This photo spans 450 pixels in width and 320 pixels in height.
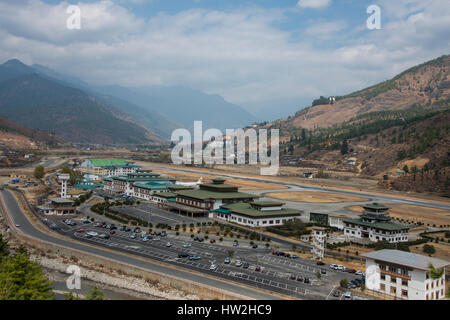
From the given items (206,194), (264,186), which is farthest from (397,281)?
(264,186)

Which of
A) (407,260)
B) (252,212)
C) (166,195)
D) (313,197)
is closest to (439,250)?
(407,260)

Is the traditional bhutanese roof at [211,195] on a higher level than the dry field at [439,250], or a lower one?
higher

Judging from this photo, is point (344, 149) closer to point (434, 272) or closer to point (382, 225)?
point (382, 225)

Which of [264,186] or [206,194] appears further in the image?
[264,186]

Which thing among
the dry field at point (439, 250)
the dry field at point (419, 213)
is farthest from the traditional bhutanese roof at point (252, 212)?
the dry field at point (419, 213)

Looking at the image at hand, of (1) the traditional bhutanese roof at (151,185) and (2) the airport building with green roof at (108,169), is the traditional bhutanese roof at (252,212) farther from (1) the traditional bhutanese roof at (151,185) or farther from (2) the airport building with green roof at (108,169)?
(2) the airport building with green roof at (108,169)

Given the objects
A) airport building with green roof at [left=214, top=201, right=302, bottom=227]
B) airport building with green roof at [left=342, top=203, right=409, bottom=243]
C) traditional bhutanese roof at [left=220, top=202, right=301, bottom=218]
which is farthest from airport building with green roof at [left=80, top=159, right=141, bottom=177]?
airport building with green roof at [left=342, top=203, right=409, bottom=243]
